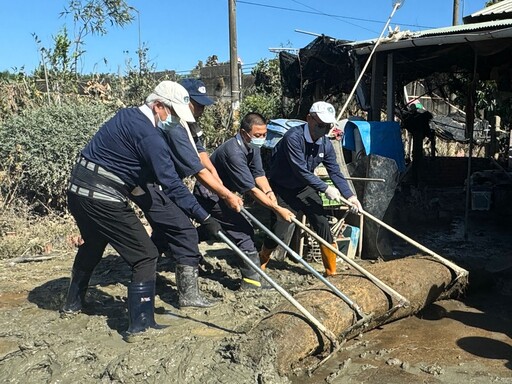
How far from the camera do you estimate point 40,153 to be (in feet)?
24.6

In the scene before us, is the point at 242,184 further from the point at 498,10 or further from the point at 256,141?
the point at 498,10

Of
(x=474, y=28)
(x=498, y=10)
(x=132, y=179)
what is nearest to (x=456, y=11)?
(x=498, y=10)

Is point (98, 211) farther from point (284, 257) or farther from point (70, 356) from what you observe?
point (284, 257)

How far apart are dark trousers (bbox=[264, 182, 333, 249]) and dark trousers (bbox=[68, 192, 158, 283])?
1.85 m

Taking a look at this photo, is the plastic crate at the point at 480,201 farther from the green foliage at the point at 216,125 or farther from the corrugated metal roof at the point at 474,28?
the green foliage at the point at 216,125

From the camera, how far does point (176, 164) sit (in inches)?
171

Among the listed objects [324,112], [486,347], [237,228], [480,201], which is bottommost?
[486,347]

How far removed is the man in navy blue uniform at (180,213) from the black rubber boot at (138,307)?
671 mm

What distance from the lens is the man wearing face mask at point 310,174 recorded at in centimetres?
525

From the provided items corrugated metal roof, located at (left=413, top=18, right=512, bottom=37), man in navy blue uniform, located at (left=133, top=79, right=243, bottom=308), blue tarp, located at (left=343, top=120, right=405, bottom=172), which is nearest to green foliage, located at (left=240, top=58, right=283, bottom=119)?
blue tarp, located at (left=343, top=120, right=405, bottom=172)

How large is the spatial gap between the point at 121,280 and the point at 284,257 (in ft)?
6.37

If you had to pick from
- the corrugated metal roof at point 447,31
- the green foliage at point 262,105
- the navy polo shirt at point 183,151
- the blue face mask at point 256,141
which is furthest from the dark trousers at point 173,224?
the green foliage at point 262,105

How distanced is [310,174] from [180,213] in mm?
1437

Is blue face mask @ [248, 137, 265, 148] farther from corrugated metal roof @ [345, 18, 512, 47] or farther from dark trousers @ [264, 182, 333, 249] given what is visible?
corrugated metal roof @ [345, 18, 512, 47]
